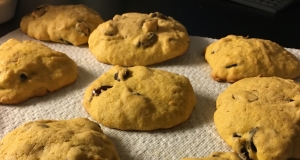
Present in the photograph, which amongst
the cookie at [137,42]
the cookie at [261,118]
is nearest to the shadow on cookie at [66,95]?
the cookie at [137,42]

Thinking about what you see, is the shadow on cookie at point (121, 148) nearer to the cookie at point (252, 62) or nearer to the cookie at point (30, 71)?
the cookie at point (30, 71)

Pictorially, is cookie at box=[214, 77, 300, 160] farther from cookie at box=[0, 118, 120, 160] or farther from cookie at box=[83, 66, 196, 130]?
cookie at box=[0, 118, 120, 160]

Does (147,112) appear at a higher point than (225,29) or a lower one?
higher

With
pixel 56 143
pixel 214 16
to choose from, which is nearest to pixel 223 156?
pixel 56 143

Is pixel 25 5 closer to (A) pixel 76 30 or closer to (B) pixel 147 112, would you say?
(A) pixel 76 30

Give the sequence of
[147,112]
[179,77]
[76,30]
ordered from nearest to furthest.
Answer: [147,112]
[179,77]
[76,30]

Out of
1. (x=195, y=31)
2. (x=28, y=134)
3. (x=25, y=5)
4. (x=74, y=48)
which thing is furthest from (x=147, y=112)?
Result: (x=25, y=5)

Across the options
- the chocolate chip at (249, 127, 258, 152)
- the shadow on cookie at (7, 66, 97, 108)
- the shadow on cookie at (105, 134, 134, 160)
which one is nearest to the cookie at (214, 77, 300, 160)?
the chocolate chip at (249, 127, 258, 152)
